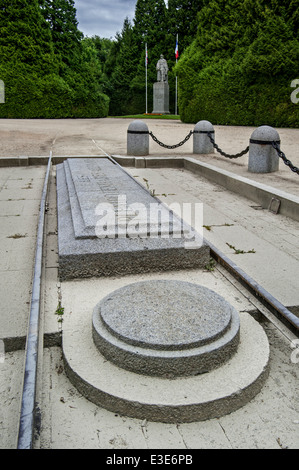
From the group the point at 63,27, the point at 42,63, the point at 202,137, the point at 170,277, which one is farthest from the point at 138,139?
the point at 63,27

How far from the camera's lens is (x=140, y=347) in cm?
250

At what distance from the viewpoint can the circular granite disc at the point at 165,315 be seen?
2.54 metres

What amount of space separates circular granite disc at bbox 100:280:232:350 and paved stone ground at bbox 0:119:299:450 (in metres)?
0.39

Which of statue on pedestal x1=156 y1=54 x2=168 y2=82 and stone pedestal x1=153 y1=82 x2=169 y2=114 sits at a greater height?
statue on pedestal x1=156 y1=54 x2=168 y2=82

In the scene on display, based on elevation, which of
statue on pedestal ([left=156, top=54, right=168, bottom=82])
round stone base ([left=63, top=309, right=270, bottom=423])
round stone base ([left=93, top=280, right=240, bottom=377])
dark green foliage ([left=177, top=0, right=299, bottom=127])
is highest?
statue on pedestal ([left=156, top=54, right=168, bottom=82])

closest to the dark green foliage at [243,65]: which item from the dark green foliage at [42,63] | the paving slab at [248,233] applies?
the dark green foliage at [42,63]

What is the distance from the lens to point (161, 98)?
3578cm

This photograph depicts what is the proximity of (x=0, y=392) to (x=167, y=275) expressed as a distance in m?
1.85

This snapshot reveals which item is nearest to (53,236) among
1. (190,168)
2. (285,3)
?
(190,168)

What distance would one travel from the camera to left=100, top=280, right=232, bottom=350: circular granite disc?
→ 2539 millimetres

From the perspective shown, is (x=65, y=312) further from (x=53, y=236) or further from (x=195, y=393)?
(x=53, y=236)

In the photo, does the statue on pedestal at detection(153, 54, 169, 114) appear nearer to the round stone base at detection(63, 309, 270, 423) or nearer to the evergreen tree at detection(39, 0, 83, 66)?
the evergreen tree at detection(39, 0, 83, 66)

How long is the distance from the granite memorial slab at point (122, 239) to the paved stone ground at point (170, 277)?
152mm

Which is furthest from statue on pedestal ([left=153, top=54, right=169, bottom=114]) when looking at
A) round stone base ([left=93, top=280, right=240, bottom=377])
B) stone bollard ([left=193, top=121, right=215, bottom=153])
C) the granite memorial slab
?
round stone base ([left=93, top=280, right=240, bottom=377])
